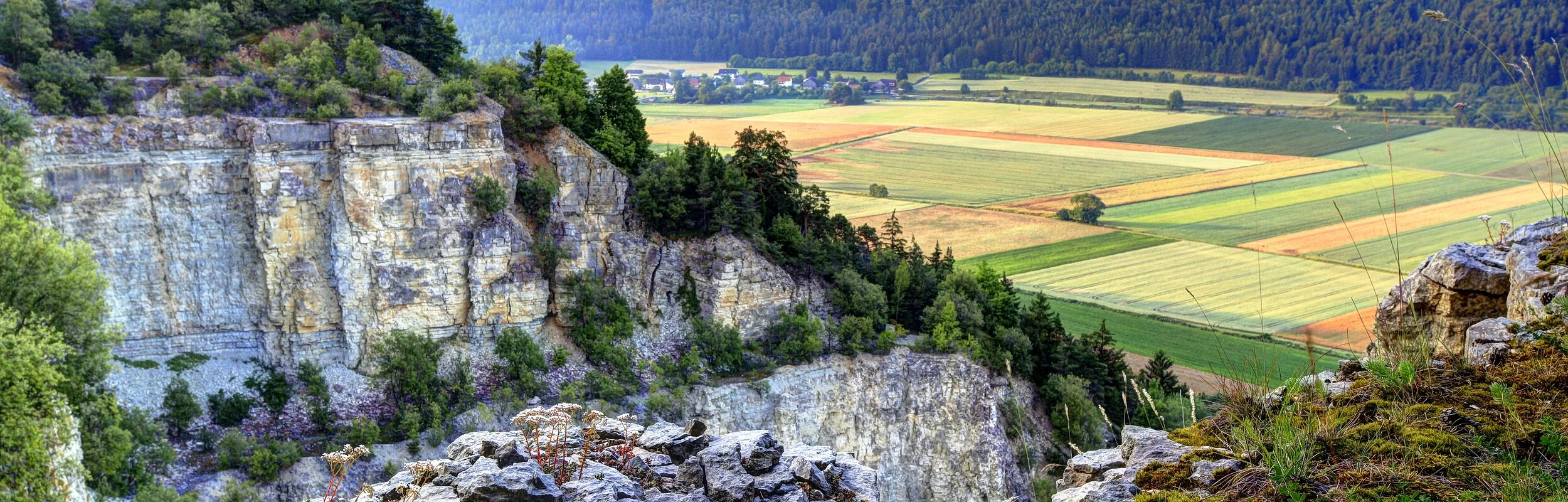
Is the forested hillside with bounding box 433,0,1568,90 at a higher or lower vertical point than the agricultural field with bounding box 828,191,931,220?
higher

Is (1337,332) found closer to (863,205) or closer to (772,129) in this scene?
(863,205)

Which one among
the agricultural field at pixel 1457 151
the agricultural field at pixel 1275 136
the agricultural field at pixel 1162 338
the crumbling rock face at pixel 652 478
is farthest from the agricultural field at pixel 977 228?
the crumbling rock face at pixel 652 478

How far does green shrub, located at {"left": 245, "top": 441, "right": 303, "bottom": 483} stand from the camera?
39.6m

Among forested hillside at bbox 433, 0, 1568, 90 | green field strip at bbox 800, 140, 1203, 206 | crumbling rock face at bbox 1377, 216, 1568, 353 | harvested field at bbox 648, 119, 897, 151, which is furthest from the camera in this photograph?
forested hillside at bbox 433, 0, 1568, 90

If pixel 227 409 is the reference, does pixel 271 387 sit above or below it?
above

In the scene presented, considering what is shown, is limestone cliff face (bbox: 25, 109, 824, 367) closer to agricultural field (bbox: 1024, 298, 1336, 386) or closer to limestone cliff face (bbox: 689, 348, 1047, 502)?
limestone cliff face (bbox: 689, 348, 1047, 502)

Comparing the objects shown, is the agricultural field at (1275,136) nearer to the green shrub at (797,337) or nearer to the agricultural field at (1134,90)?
the agricultural field at (1134,90)

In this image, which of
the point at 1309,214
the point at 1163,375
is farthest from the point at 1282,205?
the point at 1163,375

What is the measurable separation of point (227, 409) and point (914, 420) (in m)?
26.7

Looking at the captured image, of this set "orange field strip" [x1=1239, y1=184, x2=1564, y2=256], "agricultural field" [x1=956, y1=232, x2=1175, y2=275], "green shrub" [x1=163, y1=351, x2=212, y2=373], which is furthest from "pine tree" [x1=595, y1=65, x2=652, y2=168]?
"orange field strip" [x1=1239, y1=184, x2=1564, y2=256]

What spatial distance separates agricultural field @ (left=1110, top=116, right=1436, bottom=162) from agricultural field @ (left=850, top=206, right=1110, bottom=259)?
88.2 ft

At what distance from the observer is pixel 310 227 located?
4384 cm

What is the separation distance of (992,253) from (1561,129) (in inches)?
2536

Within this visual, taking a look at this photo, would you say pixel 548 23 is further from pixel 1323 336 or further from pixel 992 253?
pixel 1323 336
